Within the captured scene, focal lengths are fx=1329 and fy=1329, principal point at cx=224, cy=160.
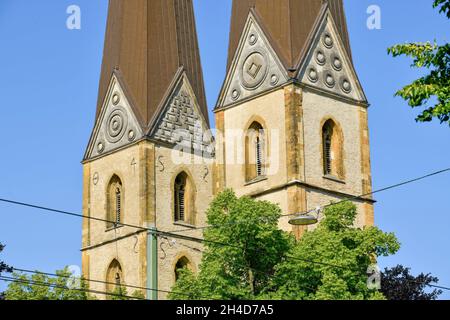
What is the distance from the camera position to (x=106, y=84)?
56406 millimetres

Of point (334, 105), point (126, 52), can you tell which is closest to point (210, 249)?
point (334, 105)

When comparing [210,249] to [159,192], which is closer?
[210,249]

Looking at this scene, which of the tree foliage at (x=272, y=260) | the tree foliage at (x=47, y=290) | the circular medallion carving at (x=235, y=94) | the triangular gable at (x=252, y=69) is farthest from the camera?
the circular medallion carving at (x=235, y=94)

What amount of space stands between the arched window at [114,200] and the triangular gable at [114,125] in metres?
1.47

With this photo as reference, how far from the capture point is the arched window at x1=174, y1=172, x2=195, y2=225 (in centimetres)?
5381

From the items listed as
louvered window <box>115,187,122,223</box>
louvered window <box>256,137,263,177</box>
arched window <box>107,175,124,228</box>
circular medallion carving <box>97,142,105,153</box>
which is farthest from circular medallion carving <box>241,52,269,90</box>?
circular medallion carving <box>97,142,105,153</box>

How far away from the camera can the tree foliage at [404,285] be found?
47.6 meters

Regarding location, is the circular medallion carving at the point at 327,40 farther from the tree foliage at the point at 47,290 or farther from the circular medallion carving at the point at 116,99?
the tree foliage at the point at 47,290

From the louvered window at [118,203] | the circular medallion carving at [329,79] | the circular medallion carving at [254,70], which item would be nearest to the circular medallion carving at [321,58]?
the circular medallion carving at [329,79]

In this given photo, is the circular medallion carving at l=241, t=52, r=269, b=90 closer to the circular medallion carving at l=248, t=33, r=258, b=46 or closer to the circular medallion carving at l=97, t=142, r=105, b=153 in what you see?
the circular medallion carving at l=248, t=33, r=258, b=46

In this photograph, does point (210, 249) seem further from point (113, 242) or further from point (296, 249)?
point (113, 242)

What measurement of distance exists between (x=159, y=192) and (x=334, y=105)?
25.4 ft

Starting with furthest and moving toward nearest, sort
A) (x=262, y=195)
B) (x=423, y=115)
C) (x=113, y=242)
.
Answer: (x=113, y=242) → (x=262, y=195) → (x=423, y=115)

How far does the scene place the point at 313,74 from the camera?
51781mm
